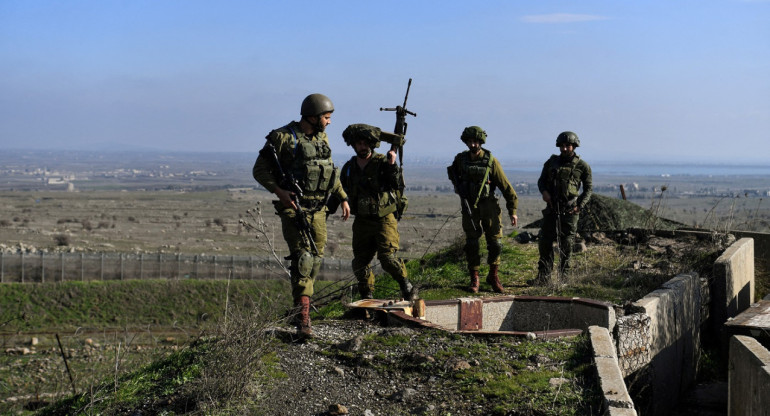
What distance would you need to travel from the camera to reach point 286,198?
689 centimetres

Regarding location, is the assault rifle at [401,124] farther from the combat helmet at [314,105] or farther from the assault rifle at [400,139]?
the combat helmet at [314,105]

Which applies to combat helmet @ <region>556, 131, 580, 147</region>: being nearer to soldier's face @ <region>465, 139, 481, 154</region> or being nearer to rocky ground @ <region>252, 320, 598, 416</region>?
soldier's face @ <region>465, 139, 481, 154</region>

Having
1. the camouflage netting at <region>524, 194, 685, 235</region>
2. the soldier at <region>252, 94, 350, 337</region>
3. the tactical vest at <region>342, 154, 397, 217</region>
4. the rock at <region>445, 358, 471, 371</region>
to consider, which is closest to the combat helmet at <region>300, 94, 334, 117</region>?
the soldier at <region>252, 94, 350, 337</region>

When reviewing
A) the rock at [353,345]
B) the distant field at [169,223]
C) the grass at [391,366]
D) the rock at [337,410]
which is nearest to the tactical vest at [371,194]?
the grass at [391,366]

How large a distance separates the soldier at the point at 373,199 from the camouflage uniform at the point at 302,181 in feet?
2.83

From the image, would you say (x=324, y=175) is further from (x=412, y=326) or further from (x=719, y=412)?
(x=719, y=412)

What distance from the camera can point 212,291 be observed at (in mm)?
26875

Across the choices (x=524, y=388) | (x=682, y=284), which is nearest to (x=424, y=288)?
(x=682, y=284)

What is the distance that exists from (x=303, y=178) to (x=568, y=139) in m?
4.14

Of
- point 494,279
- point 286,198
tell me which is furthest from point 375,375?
point 494,279

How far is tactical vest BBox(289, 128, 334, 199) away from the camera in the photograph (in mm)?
7031

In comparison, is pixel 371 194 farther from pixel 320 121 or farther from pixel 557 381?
pixel 557 381

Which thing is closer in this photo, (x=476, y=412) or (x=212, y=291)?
(x=476, y=412)

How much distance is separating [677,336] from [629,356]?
1.53 m
